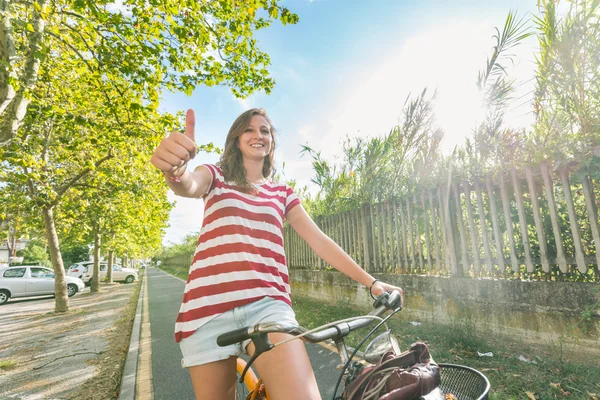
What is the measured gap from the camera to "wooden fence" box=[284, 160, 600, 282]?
361 centimetres

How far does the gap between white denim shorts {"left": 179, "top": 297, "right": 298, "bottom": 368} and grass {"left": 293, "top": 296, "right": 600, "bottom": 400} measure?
2.64m

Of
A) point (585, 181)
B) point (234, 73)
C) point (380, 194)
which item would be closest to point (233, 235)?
point (585, 181)

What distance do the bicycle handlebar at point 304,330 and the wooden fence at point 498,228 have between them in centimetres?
338

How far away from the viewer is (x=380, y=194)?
6.89 m

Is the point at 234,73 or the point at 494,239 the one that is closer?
the point at 494,239

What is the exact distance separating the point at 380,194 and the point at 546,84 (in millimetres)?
3449

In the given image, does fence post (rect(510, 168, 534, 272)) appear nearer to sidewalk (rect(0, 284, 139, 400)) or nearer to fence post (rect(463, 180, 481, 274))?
fence post (rect(463, 180, 481, 274))

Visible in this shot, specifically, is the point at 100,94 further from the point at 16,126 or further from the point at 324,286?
the point at 324,286

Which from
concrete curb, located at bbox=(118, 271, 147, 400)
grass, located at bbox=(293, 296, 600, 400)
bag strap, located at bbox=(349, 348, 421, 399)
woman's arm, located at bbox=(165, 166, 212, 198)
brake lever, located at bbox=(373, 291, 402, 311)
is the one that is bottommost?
concrete curb, located at bbox=(118, 271, 147, 400)

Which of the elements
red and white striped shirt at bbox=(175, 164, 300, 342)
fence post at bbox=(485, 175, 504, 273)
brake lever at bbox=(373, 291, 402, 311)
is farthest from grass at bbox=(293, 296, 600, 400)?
red and white striped shirt at bbox=(175, 164, 300, 342)

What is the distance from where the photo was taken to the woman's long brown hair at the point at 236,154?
5.61 ft

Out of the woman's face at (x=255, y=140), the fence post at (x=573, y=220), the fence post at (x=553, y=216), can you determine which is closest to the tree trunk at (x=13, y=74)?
the woman's face at (x=255, y=140)

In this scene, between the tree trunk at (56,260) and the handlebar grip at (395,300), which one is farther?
the tree trunk at (56,260)

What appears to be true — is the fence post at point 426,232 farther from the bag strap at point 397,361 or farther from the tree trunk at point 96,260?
the tree trunk at point 96,260
